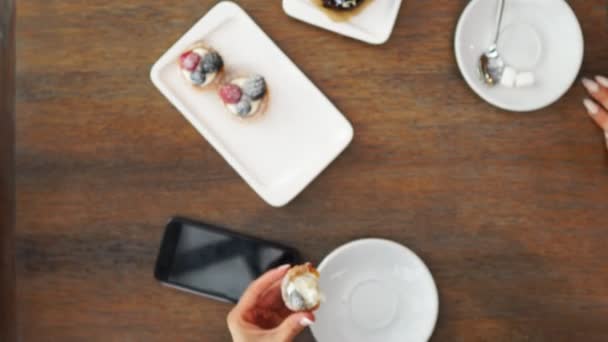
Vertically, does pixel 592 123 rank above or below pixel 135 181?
above

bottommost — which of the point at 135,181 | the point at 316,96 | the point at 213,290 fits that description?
the point at 213,290

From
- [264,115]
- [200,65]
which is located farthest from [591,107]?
[200,65]

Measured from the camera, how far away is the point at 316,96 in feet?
3.06

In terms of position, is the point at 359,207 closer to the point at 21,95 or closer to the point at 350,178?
the point at 350,178

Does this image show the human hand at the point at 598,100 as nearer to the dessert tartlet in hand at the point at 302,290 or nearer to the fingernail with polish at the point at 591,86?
the fingernail with polish at the point at 591,86

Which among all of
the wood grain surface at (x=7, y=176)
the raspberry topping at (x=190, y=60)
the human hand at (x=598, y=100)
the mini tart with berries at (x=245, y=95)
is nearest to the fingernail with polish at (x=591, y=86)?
the human hand at (x=598, y=100)

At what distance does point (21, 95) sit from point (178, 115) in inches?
10.7

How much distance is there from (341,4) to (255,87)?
20 cm

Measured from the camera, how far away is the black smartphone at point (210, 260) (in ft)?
3.02

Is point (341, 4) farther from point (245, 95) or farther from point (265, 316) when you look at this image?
point (265, 316)

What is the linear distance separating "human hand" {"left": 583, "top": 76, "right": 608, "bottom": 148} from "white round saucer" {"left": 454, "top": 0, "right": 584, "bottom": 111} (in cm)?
4

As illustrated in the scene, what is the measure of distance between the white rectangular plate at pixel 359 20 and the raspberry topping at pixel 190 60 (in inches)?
6.6

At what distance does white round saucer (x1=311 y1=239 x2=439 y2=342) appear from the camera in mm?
894

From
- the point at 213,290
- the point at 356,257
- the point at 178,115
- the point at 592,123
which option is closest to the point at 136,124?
the point at 178,115
